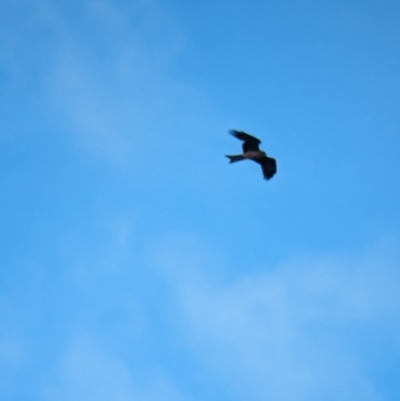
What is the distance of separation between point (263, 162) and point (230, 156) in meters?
1.70

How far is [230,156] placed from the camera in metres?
27.4

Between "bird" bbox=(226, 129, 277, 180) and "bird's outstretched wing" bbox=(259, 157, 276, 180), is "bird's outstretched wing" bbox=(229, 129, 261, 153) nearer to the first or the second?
"bird" bbox=(226, 129, 277, 180)

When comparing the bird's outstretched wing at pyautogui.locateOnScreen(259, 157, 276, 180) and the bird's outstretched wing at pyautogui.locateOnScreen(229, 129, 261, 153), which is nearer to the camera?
the bird's outstretched wing at pyautogui.locateOnScreen(229, 129, 261, 153)

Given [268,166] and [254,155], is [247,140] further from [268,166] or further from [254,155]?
[268,166]

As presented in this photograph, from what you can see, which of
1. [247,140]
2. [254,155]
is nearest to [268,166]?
[254,155]

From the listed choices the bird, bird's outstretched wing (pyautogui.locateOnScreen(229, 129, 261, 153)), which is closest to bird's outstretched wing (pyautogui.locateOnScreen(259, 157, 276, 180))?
the bird

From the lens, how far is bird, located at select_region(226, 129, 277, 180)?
1061 inches

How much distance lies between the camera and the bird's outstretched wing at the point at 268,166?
28.2m

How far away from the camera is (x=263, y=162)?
28188mm

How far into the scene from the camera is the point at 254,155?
27672 mm

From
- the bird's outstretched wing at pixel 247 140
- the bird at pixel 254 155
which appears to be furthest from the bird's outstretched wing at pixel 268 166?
the bird's outstretched wing at pixel 247 140

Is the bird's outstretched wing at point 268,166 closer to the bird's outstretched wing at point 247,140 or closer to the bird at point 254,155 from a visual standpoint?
the bird at point 254,155

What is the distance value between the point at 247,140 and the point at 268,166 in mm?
2038

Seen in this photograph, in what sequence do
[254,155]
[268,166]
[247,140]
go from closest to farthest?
1. [247,140]
2. [254,155]
3. [268,166]
